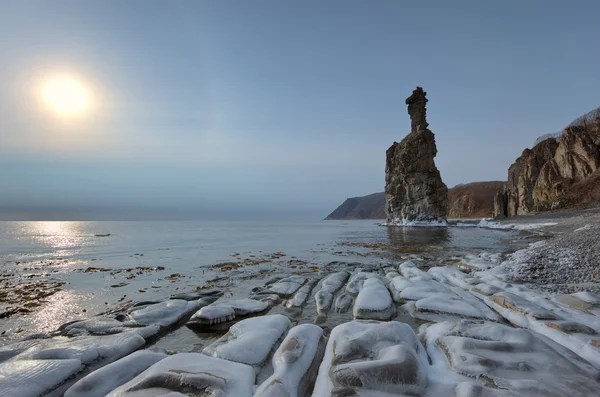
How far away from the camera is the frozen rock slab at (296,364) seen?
361 centimetres

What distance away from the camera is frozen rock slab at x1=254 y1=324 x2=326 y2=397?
361 cm

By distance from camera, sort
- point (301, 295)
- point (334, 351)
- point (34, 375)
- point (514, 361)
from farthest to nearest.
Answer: point (301, 295)
point (334, 351)
point (514, 361)
point (34, 375)

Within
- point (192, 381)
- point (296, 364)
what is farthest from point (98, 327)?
point (296, 364)

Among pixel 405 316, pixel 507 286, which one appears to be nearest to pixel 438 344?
pixel 405 316

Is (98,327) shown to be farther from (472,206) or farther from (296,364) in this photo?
(472,206)

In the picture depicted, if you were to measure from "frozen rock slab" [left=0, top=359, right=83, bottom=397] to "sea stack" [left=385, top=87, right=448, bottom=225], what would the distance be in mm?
78250

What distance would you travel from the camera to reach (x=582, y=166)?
69062mm

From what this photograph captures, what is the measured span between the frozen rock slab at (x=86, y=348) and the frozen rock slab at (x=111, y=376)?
2.00 ft

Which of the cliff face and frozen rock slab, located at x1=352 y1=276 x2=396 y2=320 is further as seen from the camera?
the cliff face

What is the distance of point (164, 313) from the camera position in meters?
7.04

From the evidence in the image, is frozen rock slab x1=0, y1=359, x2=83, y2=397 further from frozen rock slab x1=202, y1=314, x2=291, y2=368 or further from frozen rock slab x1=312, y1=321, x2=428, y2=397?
frozen rock slab x1=312, y1=321, x2=428, y2=397

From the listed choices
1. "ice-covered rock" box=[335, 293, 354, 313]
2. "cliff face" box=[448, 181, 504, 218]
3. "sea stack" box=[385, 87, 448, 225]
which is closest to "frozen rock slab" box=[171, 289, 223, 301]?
"ice-covered rock" box=[335, 293, 354, 313]

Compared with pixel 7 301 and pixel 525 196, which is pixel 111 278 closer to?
pixel 7 301

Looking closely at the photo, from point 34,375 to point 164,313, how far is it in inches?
127
